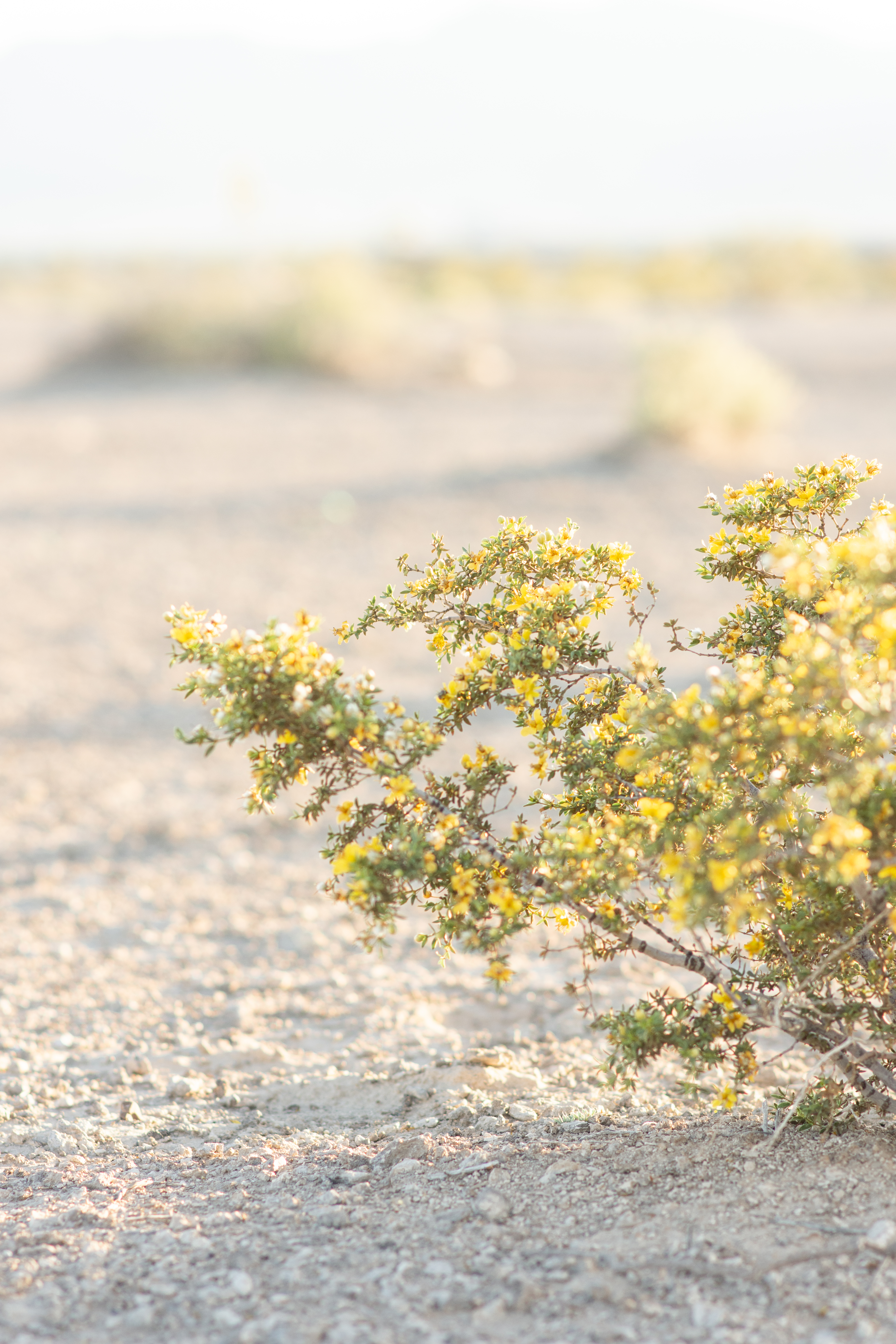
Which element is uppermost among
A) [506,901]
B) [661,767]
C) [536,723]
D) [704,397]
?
[704,397]

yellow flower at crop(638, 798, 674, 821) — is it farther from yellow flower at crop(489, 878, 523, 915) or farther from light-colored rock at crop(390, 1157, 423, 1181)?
light-colored rock at crop(390, 1157, 423, 1181)

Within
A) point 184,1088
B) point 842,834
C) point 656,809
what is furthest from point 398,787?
point 184,1088

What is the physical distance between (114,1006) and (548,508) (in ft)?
25.4

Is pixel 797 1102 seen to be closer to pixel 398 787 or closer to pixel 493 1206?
pixel 493 1206

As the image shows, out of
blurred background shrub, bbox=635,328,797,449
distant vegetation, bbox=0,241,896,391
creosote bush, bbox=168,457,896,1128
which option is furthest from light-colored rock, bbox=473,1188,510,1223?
distant vegetation, bbox=0,241,896,391

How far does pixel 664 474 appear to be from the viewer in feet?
38.7

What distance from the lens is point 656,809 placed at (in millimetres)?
2283

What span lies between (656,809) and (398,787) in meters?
0.49

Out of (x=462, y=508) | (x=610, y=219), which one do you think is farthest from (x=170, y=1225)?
(x=610, y=219)

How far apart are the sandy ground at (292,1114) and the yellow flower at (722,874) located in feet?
2.42

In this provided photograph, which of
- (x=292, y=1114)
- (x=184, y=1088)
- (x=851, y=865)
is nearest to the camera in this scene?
(x=851, y=865)

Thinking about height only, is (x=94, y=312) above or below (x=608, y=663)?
above

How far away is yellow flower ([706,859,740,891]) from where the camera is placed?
80.2 inches

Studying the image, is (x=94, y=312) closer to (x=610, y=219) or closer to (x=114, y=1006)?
(x=114, y=1006)
